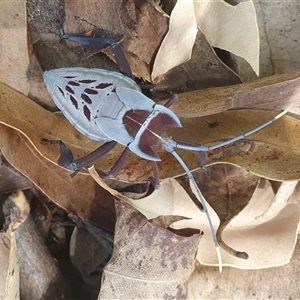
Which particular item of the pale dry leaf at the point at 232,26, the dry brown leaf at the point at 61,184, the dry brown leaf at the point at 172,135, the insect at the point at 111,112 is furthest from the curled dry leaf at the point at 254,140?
the dry brown leaf at the point at 61,184

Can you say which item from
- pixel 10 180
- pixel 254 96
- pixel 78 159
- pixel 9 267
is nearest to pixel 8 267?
pixel 9 267

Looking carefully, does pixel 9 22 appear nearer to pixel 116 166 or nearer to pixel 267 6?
pixel 116 166

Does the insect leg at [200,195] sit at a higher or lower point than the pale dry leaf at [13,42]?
lower

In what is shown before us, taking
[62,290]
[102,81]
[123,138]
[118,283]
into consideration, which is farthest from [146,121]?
[62,290]

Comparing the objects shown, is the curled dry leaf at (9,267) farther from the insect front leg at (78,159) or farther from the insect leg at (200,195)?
the insect leg at (200,195)

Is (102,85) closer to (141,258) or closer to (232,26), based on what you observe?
(232,26)

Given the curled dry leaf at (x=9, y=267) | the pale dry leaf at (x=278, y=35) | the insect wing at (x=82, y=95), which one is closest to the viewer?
the curled dry leaf at (x=9, y=267)
